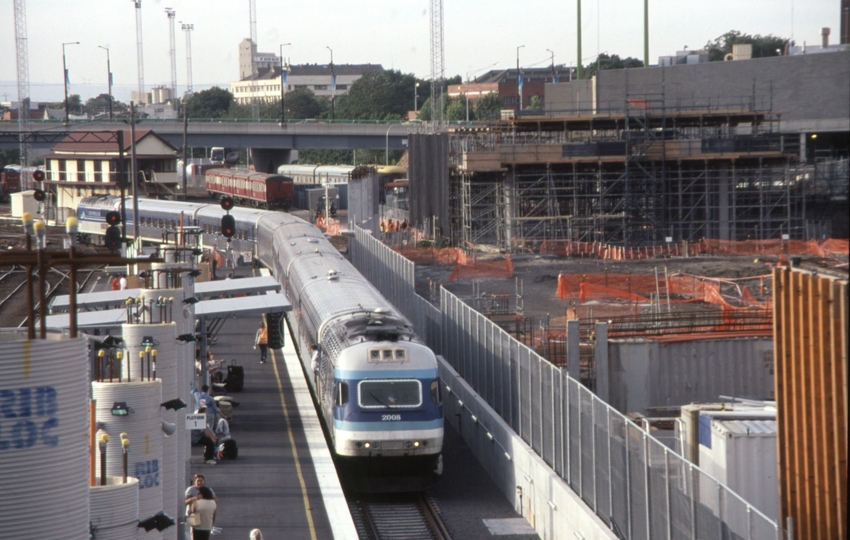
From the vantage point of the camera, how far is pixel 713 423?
1434 centimetres

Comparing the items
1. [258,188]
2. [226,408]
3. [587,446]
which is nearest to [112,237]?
[226,408]

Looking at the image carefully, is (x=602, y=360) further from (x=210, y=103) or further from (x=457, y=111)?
(x=210, y=103)

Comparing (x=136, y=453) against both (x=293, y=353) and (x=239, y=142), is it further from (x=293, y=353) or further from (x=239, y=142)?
(x=239, y=142)

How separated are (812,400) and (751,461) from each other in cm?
399

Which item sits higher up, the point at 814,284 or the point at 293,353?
the point at 814,284

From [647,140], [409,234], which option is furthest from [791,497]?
[409,234]

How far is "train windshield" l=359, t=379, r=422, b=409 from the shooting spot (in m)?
19.0

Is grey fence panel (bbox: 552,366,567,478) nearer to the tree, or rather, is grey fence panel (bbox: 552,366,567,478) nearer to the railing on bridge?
the railing on bridge

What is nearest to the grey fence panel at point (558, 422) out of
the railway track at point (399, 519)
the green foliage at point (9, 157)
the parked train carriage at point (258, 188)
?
the railway track at point (399, 519)

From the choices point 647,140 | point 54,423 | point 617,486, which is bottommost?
point 617,486

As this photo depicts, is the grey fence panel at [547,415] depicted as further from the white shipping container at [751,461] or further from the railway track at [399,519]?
the white shipping container at [751,461]

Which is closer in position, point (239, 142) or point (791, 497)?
point (791, 497)

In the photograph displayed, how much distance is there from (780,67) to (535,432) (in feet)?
178

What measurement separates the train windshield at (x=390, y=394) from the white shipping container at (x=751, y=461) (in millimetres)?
6407
